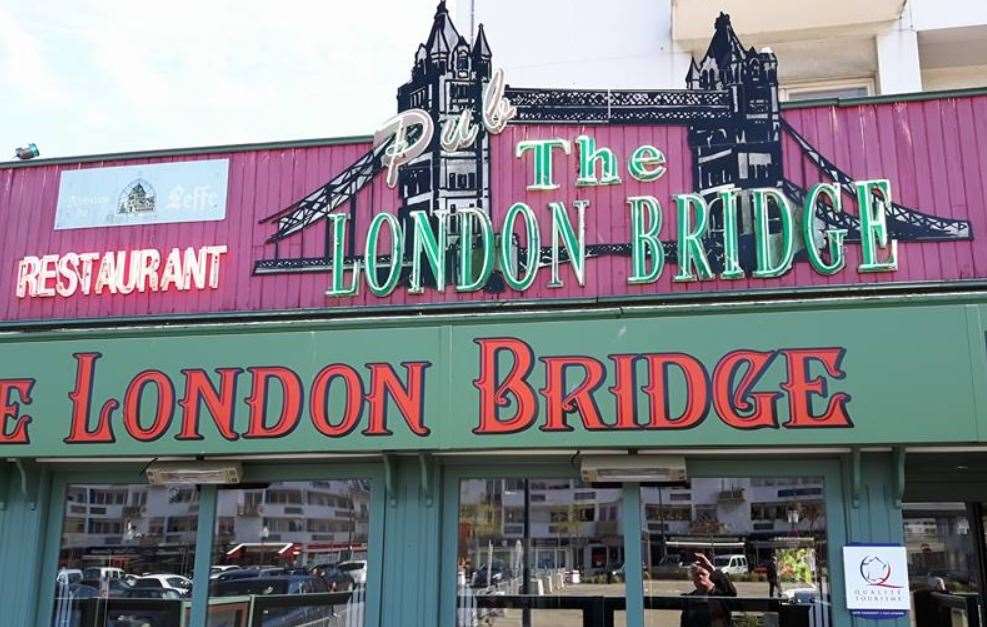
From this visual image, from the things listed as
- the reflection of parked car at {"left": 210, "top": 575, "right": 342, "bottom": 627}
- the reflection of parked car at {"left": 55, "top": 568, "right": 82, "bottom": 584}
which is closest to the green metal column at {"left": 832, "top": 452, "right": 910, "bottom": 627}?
the reflection of parked car at {"left": 210, "top": 575, "right": 342, "bottom": 627}

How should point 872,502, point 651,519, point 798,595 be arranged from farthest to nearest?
point 651,519 → point 798,595 → point 872,502

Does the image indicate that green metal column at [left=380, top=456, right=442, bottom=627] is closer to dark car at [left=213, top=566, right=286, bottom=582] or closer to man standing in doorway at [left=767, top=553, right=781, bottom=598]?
dark car at [left=213, top=566, right=286, bottom=582]

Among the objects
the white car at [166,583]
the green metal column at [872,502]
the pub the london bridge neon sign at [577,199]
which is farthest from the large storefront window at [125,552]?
the green metal column at [872,502]

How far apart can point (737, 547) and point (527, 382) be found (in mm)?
1857

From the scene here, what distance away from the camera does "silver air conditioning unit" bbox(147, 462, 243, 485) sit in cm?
691

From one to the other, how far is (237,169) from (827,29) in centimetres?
674

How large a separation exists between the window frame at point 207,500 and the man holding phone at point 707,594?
219 centimetres

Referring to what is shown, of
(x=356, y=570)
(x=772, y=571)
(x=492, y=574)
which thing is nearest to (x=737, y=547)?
(x=772, y=571)

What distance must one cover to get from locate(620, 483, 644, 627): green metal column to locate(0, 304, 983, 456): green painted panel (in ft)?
2.08

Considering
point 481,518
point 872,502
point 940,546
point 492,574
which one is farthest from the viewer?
point 940,546

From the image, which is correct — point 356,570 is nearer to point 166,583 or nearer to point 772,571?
point 166,583

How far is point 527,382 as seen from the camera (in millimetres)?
6293

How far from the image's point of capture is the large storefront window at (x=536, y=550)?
21.2 feet

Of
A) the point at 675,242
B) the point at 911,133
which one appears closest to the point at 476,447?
the point at 675,242
